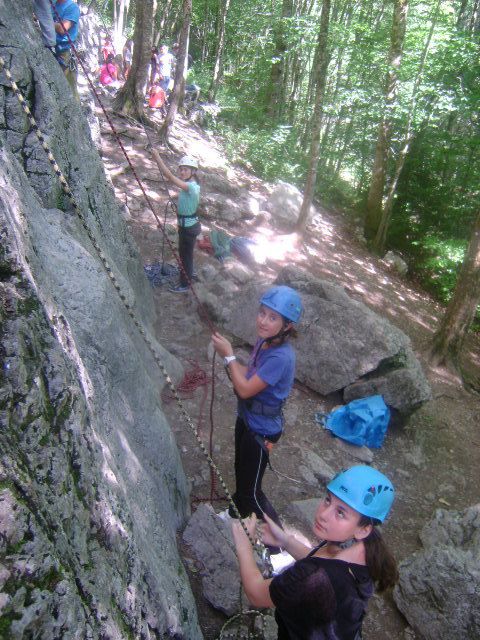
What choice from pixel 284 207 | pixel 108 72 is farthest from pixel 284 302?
pixel 108 72

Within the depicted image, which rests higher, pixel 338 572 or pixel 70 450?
pixel 70 450

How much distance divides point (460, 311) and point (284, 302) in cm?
635

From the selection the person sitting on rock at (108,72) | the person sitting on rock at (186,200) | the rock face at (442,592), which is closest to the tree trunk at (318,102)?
the person sitting on rock at (186,200)

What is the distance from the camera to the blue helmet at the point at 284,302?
3.14 m

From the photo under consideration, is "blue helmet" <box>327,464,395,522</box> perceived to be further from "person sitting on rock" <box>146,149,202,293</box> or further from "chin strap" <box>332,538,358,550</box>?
"person sitting on rock" <box>146,149,202,293</box>

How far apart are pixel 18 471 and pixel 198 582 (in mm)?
2521

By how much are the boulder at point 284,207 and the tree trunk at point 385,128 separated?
3057mm

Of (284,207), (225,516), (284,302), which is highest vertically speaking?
(284,302)

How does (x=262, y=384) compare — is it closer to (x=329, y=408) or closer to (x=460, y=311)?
(x=329, y=408)

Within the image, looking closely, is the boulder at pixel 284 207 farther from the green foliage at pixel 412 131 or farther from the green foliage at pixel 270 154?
the green foliage at pixel 270 154

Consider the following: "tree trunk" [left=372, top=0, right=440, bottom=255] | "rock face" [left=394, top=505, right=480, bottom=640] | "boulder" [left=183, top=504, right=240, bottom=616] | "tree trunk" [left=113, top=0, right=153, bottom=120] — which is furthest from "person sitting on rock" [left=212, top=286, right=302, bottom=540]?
"tree trunk" [left=113, top=0, right=153, bottom=120]

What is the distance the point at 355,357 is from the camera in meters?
6.70

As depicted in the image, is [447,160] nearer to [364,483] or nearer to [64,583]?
[364,483]

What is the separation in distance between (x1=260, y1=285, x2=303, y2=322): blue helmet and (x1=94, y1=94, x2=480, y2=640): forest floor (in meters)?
2.03
